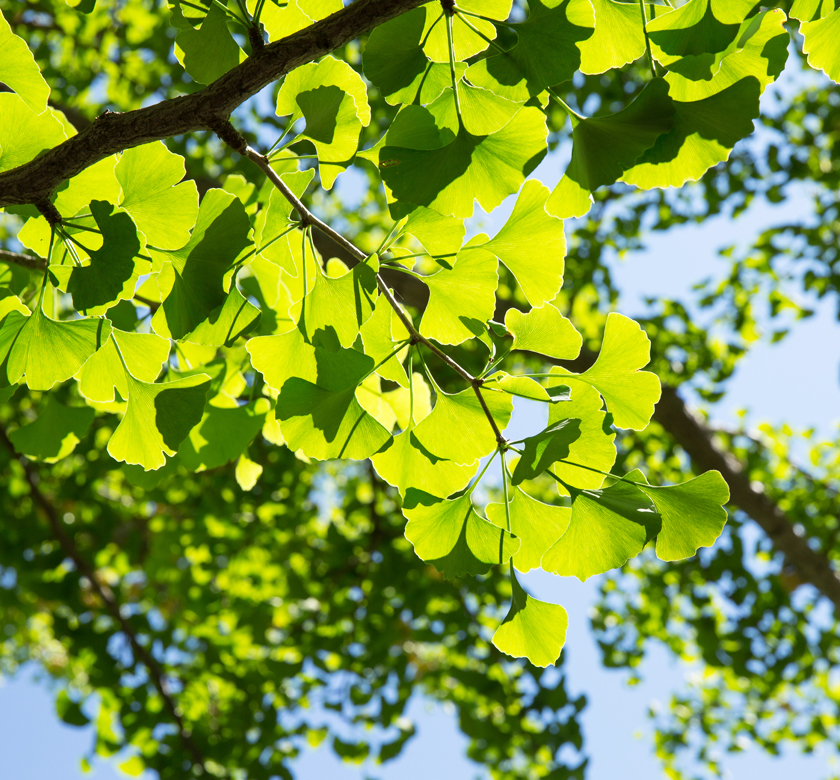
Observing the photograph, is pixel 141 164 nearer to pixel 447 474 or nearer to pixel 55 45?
pixel 447 474

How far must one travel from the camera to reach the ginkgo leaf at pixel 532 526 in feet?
1.89

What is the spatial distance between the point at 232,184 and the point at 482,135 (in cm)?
35

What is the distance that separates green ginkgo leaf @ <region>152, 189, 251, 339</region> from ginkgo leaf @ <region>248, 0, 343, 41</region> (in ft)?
0.51

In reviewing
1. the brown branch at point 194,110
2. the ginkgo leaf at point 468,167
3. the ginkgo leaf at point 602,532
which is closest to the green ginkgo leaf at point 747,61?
the ginkgo leaf at point 468,167

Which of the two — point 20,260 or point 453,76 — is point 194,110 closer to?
point 453,76

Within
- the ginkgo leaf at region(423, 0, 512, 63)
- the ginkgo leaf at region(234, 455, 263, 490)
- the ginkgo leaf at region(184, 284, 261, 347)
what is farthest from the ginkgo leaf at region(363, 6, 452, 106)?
the ginkgo leaf at region(234, 455, 263, 490)

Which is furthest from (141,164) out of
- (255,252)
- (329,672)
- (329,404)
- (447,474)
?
(329,672)

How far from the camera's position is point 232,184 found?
753 millimetres

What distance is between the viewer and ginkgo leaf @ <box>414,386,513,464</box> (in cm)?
57

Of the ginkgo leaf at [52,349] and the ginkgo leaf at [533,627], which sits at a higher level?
the ginkgo leaf at [52,349]

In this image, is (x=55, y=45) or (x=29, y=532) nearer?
(x=29, y=532)

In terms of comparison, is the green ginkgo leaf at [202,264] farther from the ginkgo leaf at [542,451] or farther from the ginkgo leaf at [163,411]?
the ginkgo leaf at [542,451]

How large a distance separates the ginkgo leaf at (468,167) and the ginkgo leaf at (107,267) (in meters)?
0.23

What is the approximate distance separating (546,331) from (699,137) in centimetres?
21
